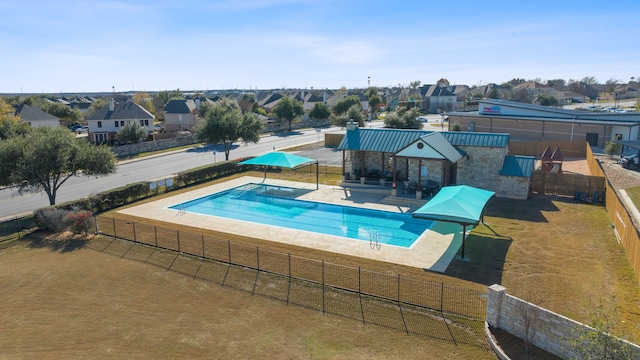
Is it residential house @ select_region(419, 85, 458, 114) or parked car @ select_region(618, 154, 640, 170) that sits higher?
A: residential house @ select_region(419, 85, 458, 114)

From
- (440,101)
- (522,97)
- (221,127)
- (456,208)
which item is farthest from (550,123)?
(522,97)

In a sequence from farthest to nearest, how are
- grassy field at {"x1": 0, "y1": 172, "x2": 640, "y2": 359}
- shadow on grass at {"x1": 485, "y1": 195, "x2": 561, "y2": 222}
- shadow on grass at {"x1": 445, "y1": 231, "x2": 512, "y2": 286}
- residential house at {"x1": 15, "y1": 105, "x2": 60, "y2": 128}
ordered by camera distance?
residential house at {"x1": 15, "y1": 105, "x2": 60, "y2": 128} → shadow on grass at {"x1": 485, "y1": 195, "x2": 561, "y2": 222} → shadow on grass at {"x1": 445, "y1": 231, "x2": 512, "y2": 286} → grassy field at {"x1": 0, "y1": 172, "x2": 640, "y2": 359}

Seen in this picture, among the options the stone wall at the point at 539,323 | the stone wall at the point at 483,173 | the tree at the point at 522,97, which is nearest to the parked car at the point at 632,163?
the stone wall at the point at 483,173

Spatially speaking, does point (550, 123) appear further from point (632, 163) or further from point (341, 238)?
point (341, 238)

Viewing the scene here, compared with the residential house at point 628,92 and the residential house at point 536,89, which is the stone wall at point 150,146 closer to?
the residential house at point 536,89

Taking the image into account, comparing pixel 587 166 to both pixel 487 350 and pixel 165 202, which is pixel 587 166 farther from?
pixel 165 202

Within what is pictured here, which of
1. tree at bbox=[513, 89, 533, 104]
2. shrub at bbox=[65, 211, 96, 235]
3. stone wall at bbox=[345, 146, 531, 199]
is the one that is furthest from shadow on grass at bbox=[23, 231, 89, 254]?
tree at bbox=[513, 89, 533, 104]

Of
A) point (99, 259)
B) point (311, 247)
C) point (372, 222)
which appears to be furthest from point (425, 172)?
point (99, 259)

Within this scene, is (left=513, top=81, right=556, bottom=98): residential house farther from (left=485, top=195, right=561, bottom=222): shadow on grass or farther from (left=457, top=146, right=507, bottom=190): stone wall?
(left=485, top=195, right=561, bottom=222): shadow on grass
